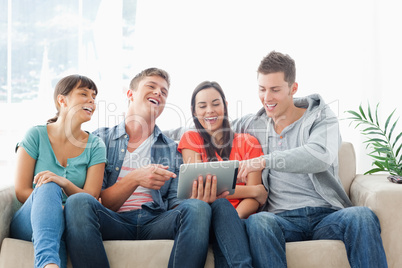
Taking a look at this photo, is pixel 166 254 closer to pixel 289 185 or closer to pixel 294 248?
pixel 294 248

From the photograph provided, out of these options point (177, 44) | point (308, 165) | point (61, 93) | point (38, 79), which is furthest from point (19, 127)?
point (308, 165)

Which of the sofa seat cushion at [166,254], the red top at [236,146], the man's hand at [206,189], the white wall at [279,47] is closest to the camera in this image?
the sofa seat cushion at [166,254]

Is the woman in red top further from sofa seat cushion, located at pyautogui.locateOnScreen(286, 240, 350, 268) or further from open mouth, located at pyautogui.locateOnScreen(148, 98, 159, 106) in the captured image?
sofa seat cushion, located at pyautogui.locateOnScreen(286, 240, 350, 268)

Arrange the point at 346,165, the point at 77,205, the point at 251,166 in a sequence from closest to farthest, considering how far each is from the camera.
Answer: the point at 77,205
the point at 251,166
the point at 346,165

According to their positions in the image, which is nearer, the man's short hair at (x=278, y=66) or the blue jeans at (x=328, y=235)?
the blue jeans at (x=328, y=235)

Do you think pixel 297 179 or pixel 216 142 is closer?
pixel 297 179

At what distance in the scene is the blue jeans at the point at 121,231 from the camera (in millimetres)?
1463

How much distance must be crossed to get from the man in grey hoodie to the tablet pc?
9 cm

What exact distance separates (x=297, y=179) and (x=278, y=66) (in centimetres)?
57

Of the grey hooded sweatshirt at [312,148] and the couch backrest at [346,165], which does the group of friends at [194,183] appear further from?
the couch backrest at [346,165]

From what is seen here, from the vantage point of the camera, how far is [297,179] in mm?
1920

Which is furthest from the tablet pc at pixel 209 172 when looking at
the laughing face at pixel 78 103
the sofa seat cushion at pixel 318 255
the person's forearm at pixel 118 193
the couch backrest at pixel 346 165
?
the couch backrest at pixel 346 165

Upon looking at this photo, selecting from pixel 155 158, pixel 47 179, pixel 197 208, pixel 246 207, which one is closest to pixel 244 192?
pixel 246 207

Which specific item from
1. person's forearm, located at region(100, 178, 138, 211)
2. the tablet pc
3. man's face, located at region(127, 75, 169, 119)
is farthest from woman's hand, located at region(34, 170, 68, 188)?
man's face, located at region(127, 75, 169, 119)
